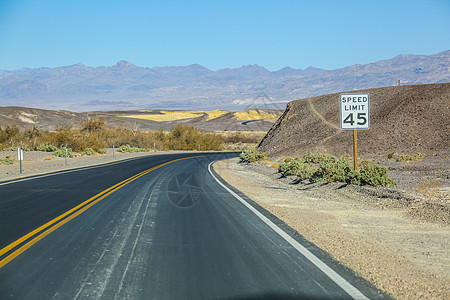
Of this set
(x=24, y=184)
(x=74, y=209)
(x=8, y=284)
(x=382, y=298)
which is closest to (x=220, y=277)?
(x=382, y=298)

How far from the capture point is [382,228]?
9.19m

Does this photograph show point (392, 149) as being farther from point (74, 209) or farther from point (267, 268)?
point (267, 268)

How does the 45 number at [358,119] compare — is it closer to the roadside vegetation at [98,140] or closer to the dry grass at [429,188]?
the dry grass at [429,188]

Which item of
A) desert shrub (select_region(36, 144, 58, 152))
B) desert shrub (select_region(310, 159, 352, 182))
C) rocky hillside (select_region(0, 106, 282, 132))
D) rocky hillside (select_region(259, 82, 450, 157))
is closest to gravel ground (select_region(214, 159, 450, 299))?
desert shrub (select_region(310, 159, 352, 182))

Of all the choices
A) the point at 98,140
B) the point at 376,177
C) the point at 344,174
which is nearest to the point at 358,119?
the point at 376,177

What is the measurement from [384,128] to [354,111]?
22.1 m

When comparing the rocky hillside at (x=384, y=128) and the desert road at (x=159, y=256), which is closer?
the desert road at (x=159, y=256)

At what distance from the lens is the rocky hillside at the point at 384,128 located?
106 feet

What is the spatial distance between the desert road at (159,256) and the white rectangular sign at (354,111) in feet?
19.1

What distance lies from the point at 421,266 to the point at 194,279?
3.36 meters

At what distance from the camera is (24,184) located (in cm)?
1697

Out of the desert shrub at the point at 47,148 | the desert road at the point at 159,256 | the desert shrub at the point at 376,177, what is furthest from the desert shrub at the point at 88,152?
the desert shrub at the point at 376,177

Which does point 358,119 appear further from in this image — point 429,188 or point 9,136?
point 9,136

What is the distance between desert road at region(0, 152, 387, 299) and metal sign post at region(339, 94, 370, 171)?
5.82m
